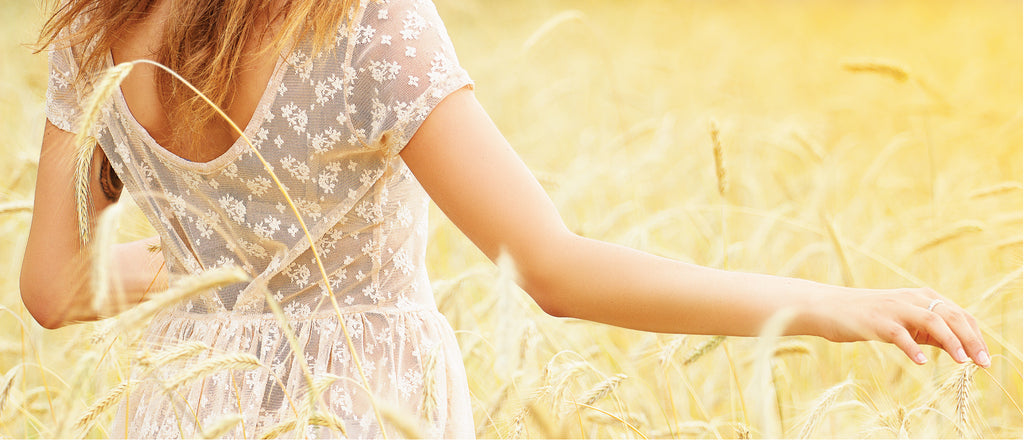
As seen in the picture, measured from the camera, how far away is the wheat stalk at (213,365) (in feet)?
3.03

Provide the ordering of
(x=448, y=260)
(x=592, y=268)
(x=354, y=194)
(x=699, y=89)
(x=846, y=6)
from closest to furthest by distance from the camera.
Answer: (x=592, y=268), (x=354, y=194), (x=448, y=260), (x=699, y=89), (x=846, y=6)

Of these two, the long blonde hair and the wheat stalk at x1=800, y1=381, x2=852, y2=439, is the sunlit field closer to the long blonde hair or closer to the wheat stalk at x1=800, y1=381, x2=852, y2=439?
the wheat stalk at x1=800, y1=381, x2=852, y2=439

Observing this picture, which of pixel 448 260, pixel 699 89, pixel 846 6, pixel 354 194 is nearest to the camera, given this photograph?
pixel 354 194

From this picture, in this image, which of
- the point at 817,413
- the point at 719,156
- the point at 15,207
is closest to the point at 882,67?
the point at 719,156

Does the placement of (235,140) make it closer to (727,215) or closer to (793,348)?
(793,348)

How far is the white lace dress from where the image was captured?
3.47 feet

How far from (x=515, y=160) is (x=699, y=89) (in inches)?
206

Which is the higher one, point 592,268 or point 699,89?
point 699,89

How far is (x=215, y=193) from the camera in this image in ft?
3.86

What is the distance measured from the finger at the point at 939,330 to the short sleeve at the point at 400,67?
0.52m

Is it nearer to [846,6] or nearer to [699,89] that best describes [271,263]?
[699,89]

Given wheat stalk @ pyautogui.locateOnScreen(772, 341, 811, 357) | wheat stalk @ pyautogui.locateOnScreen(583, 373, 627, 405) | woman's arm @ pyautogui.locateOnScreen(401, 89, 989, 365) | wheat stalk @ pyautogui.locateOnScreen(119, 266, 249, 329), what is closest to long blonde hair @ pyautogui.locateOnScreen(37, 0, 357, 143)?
woman's arm @ pyautogui.locateOnScreen(401, 89, 989, 365)

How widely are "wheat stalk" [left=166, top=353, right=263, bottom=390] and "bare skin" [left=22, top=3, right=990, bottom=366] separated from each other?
26 cm

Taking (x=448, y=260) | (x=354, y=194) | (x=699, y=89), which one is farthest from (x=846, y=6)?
(x=354, y=194)
